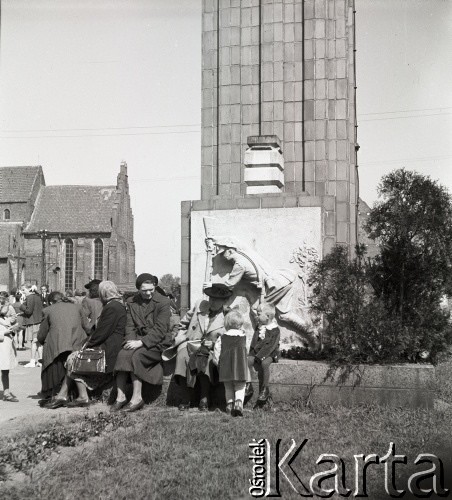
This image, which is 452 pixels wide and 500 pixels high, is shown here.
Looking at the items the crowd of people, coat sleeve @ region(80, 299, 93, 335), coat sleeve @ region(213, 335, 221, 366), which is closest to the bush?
the crowd of people

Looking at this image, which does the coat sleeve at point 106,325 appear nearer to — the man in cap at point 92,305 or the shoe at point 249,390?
the shoe at point 249,390

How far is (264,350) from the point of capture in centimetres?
855

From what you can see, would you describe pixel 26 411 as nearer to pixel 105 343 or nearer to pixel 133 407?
pixel 105 343

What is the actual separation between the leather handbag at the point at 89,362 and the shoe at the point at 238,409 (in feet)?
6.38

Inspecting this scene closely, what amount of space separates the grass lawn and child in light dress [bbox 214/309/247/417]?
0.18 meters

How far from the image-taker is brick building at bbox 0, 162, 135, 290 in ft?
255

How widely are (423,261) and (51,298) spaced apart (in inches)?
207

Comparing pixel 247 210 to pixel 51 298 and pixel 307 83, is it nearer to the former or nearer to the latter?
pixel 51 298

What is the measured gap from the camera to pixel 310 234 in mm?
9969

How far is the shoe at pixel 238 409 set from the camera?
26.5ft

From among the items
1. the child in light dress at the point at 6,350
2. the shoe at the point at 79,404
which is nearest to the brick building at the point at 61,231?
the child in light dress at the point at 6,350

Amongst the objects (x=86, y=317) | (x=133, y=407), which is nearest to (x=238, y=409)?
(x=133, y=407)

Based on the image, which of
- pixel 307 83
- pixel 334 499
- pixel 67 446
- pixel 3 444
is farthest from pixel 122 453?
pixel 307 83

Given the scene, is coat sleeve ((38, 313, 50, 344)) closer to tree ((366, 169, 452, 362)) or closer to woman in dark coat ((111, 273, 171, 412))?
woman in dark coat ((111, 273, 171, 412))
